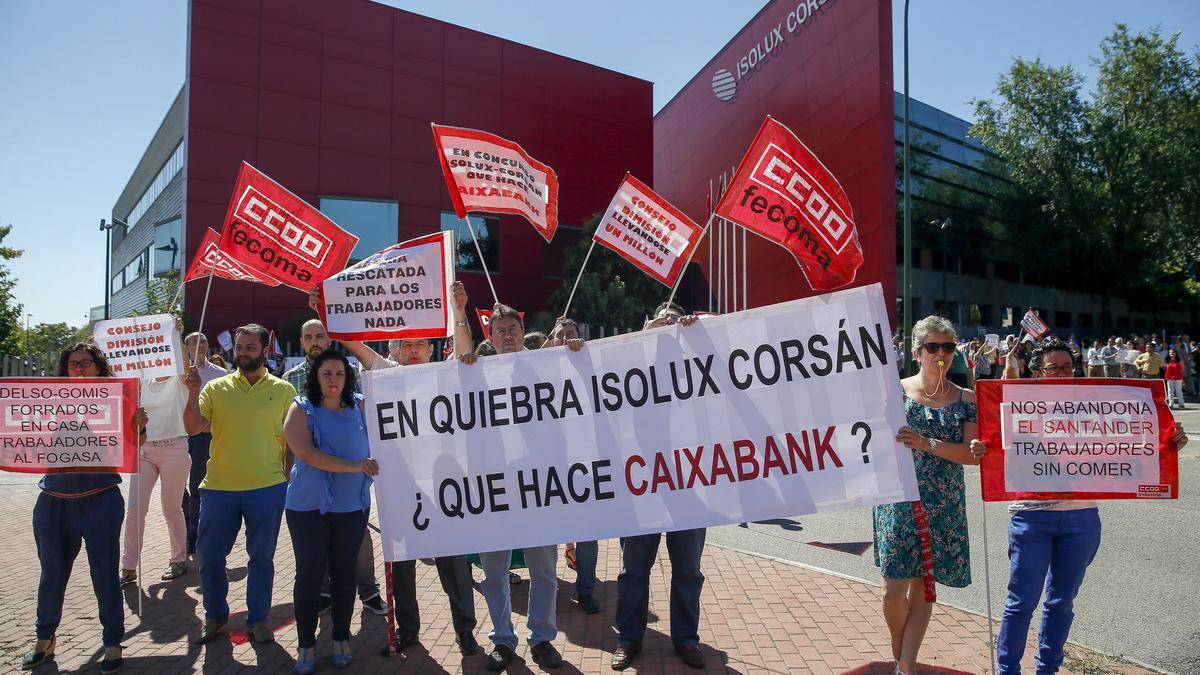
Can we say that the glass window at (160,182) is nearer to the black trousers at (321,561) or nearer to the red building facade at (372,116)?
the red building facade at (372,116)

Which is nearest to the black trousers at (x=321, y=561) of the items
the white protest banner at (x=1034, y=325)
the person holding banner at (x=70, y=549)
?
the person holding banner at (x=70, y=549)

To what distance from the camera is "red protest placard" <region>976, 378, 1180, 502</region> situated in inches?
136

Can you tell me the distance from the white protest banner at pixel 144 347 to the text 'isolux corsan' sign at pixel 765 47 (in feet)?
88.8

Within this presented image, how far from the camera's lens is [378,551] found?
22.2 ft

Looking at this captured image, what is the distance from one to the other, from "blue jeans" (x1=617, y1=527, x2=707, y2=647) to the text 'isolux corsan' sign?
27.3m

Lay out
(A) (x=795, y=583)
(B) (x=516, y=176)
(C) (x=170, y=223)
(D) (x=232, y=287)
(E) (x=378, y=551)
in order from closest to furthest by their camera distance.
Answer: (A) (x=795, y=583)
(B) (x=516, y=176)
(E) (x=378, y=551)
(D) (x=232, y=287)
(C) (x=170, y=223)

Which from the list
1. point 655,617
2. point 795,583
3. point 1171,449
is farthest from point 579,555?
point 1171,449

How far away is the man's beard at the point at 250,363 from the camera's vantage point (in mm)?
4625

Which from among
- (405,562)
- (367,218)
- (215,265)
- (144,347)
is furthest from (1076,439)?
(367,218)

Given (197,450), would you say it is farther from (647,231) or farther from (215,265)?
(647,231)

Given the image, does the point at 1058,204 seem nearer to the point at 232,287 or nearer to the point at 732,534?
the point at 732,534

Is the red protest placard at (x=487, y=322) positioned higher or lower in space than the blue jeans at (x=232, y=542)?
higher

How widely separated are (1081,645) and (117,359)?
7.07 metres

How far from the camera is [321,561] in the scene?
410cm
